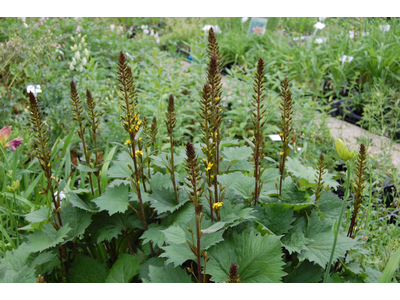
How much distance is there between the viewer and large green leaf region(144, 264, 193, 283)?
1330 millimetres

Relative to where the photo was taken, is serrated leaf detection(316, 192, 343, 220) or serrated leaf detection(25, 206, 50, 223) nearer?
serrated leaf detection(25, 206, 50, 223)

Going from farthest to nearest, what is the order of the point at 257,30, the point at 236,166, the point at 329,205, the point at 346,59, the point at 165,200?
1. the point at 257,30
2. the point at 346,59
3. the point at 236,166
4. the point at 329,205
5. the point at 165,200

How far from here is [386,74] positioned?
4547 millimetres

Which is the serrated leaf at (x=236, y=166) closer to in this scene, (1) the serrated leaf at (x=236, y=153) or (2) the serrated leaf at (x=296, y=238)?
(1) the serrated leaf at (x=236, y=153)

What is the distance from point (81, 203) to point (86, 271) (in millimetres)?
291

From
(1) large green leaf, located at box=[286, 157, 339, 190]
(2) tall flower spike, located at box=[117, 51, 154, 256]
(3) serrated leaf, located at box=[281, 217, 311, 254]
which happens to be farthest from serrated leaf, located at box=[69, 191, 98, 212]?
(1) large green leaf, located at box=[286, 157, 339, 190]

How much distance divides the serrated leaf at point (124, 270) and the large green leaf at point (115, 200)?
205 mm

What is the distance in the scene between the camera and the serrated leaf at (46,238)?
1420mm

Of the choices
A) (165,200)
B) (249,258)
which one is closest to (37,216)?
(165,200)

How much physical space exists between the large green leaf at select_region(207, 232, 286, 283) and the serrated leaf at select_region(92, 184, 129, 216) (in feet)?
1.38

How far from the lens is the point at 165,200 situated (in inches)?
61.0

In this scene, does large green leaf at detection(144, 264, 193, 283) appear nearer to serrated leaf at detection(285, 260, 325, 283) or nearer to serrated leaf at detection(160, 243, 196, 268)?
serrated leaf at detection(160, 243, 196, 268)

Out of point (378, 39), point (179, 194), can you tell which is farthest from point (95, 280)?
point (378, 39)

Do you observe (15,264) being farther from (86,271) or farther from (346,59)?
(346,59)
